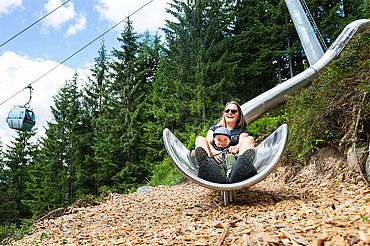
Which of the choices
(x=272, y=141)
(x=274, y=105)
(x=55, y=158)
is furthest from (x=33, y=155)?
(x=272, y=141)

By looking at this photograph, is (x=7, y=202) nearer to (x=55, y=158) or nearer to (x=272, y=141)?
(x=55, y=158)

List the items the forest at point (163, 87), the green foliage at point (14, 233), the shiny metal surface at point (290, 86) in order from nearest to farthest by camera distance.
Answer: the green foliage at point (14, 233)
the shiny metal surface at point (290, 86)
the forest at point (163, 87)

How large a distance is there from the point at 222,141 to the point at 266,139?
0.45 m

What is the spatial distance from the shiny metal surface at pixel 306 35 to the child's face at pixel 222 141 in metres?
4.65

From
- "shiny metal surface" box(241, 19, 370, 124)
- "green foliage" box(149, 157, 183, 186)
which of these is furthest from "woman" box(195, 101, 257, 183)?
"green foliage" box(149, 157, 183, 186)

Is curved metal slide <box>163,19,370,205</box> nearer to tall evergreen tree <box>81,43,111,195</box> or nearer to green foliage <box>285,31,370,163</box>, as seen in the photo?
green foliage <box>285,31,370,163</box>

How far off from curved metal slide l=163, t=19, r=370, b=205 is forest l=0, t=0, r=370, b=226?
341cm

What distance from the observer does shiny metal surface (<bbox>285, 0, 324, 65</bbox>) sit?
5.90m

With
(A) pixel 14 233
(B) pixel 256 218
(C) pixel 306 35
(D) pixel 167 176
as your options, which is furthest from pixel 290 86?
(A) pixel 14 233

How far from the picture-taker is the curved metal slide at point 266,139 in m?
1.91

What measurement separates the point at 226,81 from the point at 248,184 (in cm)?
817

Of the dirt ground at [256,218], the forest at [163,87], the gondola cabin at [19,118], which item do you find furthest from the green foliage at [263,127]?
the gondola cabin at [19,118]

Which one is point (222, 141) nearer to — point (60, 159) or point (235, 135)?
point (235, 135)

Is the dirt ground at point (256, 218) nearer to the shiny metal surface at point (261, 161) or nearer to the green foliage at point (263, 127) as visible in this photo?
the shiny metal surface at point (261, 161)
